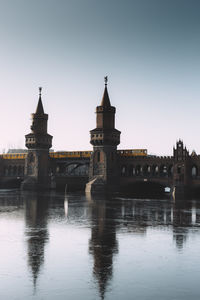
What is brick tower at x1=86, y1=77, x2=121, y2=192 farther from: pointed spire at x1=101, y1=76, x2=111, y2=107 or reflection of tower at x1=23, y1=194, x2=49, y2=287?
reflection of tower at x1=23, y1=194, x2=49, y2=287

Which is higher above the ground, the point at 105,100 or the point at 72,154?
the point at 105,100

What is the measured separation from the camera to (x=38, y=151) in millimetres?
88688

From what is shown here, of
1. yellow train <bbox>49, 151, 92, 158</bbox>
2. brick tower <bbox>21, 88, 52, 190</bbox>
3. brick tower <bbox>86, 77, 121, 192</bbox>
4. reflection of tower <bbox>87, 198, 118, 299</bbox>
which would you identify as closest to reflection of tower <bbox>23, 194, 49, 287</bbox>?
reflection of tower <bbox>87, 198, 118, 299</bbox>

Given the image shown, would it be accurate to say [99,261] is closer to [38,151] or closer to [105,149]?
[105,149]

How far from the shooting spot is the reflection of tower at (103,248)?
45.9 ft

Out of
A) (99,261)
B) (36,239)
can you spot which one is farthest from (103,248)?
(36,239)

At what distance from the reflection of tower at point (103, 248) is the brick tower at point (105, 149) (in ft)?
147

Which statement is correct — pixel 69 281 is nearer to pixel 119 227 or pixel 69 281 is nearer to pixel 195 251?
pixel 195 251

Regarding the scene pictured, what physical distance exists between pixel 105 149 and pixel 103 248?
5838 centimetres

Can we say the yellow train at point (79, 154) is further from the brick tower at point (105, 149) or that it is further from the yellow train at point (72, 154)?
the brick tower at point (105, 149)

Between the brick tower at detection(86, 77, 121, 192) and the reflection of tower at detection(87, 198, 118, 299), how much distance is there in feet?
147

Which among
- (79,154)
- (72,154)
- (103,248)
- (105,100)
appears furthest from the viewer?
(72,154)

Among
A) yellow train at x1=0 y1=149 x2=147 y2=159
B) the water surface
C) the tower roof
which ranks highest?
the tower roof

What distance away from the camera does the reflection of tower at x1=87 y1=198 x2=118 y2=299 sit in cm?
1398
